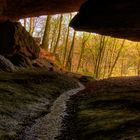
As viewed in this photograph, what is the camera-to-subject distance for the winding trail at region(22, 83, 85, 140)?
1559cm

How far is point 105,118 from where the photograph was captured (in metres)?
16.5

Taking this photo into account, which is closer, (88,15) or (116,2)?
(116,2)

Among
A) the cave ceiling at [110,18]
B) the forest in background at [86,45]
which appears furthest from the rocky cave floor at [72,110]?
the forest in background at [86,45]

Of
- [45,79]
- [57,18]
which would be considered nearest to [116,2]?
[45,79]

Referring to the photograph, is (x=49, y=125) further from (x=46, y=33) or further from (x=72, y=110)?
(x=46, y=33)

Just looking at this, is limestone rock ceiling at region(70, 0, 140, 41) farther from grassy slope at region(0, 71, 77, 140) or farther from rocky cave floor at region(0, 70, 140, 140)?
grassy slope at region(0, 71, 77, 140)

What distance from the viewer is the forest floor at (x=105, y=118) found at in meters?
14.0

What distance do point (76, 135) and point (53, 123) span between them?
3.01 metres

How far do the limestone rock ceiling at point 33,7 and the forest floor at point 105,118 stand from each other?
10.7 m

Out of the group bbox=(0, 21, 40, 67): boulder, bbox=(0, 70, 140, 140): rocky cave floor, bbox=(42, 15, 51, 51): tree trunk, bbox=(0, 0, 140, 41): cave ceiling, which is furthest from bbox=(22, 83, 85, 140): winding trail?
bbox=(42, 15, 51, 51): tree trunk

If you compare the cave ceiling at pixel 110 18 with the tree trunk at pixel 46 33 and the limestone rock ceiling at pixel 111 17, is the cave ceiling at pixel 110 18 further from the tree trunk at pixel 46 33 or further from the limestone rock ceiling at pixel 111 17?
the tree trunk at pixel 46 33

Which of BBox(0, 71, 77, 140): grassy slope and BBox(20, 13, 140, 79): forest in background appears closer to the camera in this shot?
BBox(0, 71, 77, 140): grassy slope

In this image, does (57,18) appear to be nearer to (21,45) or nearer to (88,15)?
(21,45)

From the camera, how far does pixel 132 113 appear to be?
17094mm
